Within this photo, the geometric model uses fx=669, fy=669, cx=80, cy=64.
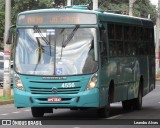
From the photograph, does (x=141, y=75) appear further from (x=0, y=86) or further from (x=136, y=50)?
(x=0, y=86)

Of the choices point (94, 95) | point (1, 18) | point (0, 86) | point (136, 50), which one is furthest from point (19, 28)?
point (1, 18)

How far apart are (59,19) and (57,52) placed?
92 cm

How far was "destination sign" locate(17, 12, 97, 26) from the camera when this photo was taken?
17281 millimetres

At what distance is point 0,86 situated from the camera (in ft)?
119

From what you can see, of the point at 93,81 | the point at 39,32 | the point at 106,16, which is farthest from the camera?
the point at 106,16

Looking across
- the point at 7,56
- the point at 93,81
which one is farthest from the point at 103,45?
→ the point at 7,56

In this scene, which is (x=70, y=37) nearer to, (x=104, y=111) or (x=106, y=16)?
(x=106, y=16)

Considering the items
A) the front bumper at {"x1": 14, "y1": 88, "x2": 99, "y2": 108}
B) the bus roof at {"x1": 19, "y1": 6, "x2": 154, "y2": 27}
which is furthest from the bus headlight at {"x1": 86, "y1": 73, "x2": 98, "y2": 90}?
the bus roof at {"x1": 19, "y1": 6, "x2": 154, "y2": 27}

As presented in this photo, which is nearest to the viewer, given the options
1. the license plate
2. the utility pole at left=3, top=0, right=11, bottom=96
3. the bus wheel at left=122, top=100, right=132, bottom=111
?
the license plate

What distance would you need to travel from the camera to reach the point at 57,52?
17000 mm

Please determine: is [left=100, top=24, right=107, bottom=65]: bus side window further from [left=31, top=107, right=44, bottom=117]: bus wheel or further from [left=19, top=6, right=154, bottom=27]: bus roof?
[left=31, top=107, right=44, bottom=117]: bus wheel

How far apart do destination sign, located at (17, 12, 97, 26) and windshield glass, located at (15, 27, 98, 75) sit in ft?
0.68

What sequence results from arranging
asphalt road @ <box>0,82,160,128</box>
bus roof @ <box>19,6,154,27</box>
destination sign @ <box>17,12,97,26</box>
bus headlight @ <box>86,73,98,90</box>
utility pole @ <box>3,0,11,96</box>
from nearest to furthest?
asphalt road @ <box>0,82,160,128</box> < bus headlight @ <box>86,73,98,90</box> < destination sign @ <box>17,12,97,26</box> < bus roof @ <box>19,6,154,27</box> < utility pole @ <box>3,0,11,96</box>

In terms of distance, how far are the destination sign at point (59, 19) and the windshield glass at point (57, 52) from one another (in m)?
0.21
